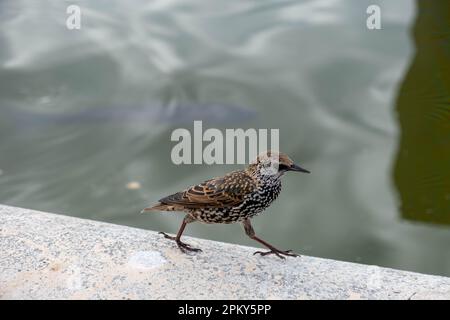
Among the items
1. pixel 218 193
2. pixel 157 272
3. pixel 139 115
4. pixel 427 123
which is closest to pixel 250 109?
pixel 139 115

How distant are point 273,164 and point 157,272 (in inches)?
29.9

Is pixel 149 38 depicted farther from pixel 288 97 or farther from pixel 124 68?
pixel 288 97

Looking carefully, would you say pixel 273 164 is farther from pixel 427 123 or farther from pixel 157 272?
pixel 427 123

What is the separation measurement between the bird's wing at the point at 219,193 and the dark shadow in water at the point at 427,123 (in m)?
3.01

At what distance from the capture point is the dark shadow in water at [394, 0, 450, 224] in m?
6.30

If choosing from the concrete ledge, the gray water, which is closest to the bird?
the concrete ledge

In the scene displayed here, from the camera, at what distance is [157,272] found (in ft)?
11.0

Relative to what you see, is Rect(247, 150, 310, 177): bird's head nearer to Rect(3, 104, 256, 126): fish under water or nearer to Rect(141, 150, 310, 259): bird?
Rect(141, 150, 310, 259): bird

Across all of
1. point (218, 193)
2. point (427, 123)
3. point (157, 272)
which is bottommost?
point (157, 272)

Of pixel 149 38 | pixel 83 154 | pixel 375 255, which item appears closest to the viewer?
pixel 375 255

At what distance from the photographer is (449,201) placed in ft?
20.5

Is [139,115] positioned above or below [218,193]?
below
